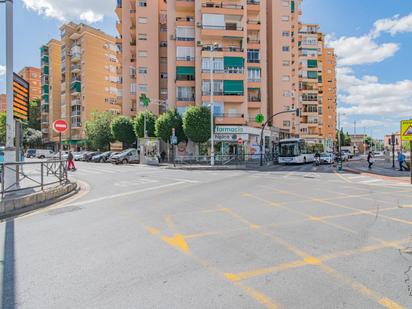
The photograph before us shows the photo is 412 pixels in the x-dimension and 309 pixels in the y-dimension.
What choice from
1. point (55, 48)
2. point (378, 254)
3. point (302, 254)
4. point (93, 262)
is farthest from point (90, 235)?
point (55, 48)

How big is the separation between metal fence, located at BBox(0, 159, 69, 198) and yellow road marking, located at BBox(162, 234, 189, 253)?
5.66m

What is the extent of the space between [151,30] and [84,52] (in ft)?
73.1

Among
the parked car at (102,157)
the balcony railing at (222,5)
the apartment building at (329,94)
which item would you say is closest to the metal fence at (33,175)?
the parked car at (102,157)

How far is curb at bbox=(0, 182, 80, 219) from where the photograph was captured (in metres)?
7.61

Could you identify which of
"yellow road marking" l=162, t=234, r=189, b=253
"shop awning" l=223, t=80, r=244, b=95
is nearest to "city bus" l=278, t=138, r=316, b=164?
"shop awning" l=223, t=80, r=244, b=95

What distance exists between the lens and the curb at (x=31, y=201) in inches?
299

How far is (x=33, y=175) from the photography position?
387 inches

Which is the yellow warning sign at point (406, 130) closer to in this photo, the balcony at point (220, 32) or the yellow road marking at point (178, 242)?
the yellow road marking at point (178, 242)

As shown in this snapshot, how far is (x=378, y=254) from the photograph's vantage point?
4508 millimetres

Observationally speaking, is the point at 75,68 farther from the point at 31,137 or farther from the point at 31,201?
the point at 31,201

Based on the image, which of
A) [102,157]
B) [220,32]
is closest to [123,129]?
[102,157]

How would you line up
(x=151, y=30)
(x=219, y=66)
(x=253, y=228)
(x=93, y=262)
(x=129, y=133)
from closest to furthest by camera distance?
(x=93, y=262)
(x=253, y=228)
(x=219, y=66)
(x=129, y=133)
(x=151, y=30)

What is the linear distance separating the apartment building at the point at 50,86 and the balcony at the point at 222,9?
47.1 metres

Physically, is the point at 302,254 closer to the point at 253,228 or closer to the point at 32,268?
the point at 253,228
